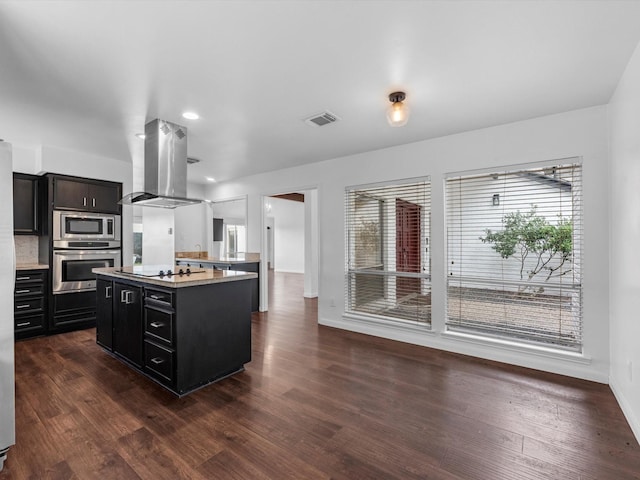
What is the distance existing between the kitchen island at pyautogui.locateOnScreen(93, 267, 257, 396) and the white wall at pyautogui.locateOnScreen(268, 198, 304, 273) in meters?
9.13

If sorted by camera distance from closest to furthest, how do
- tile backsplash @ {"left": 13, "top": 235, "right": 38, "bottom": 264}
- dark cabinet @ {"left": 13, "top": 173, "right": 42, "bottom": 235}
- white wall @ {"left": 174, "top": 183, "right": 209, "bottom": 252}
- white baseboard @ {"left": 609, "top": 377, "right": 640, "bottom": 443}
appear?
white baseboard @ {"left": 609, "top": 377, "right": 640, "bottom": 443} < dark cabinet @ {"left": 13, "top": 173, "right": 42, "bottom": 235} < tile backsplash @ {"left": 13, "top": 235, "right": 38, "bottom": 264} < white wall @ {"left": 174, "top": 183, "right": 209, "bottom": 252}

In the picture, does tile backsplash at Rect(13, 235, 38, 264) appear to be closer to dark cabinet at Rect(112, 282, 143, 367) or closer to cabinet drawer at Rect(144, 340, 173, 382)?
dark cabinet at Rect(112, 282, 143, 367)

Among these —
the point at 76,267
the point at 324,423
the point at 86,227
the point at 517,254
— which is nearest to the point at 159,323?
the point at 324,423

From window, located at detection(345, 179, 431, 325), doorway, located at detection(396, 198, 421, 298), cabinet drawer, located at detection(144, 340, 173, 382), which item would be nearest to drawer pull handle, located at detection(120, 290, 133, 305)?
cabinet drawer, located at detection(144, 340, 173, 382)

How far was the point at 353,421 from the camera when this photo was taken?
2.21 metres

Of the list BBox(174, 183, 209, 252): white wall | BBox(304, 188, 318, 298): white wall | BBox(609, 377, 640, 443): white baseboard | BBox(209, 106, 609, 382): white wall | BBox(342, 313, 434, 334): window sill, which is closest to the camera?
BBox(609, 377, 640, 443): white baseboard

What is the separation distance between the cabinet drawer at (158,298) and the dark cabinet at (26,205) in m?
2.76

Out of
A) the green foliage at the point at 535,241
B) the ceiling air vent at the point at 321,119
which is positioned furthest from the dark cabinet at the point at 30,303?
the green foliage at the point at 535,241

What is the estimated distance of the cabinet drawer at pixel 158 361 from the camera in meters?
2.61

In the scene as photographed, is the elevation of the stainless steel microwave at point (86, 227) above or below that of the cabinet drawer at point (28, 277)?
above

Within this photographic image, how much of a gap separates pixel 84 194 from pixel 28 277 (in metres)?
1.28

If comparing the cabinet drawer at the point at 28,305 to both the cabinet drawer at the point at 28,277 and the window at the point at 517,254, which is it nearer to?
the cabinet drawer at the point at 28,277

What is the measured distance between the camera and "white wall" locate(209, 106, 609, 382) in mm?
2846

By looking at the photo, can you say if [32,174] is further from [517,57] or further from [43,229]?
[517,57]
